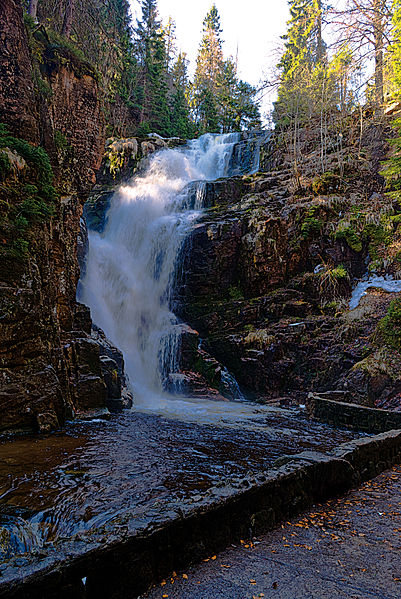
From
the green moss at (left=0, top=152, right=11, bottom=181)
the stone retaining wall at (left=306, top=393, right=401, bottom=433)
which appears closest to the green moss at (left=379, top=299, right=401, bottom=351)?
the stone retaining wall at (left=306, top=393, right=401, bottom=433)

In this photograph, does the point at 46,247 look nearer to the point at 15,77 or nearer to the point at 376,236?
the point at 15,77

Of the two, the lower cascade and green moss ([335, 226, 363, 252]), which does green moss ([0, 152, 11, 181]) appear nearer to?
the lower cascade

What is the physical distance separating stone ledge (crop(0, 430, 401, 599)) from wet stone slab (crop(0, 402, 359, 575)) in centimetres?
9

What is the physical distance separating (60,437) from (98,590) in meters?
6.07

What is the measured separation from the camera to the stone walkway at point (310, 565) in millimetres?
2357

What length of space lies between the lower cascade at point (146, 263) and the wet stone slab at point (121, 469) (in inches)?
207

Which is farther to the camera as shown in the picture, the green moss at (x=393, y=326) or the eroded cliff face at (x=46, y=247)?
the green moss at (x=393, y=326)

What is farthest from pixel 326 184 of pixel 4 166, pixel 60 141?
pixel 4 166

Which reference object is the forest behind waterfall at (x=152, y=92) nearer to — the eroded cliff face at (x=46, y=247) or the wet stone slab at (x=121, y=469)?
the eroded cliff face at (x=46, y=247)

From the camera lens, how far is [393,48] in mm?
14062

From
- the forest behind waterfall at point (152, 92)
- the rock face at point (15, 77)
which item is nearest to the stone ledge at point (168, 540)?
the rock face at point (15, 77)

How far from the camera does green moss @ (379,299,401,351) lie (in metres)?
12.5

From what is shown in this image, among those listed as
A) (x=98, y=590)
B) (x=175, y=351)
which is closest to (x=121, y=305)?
(x=175, y=351)

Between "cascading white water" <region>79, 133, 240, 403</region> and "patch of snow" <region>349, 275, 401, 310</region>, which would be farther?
"cascading white water" <region>79, 133, 240, 403</region>
